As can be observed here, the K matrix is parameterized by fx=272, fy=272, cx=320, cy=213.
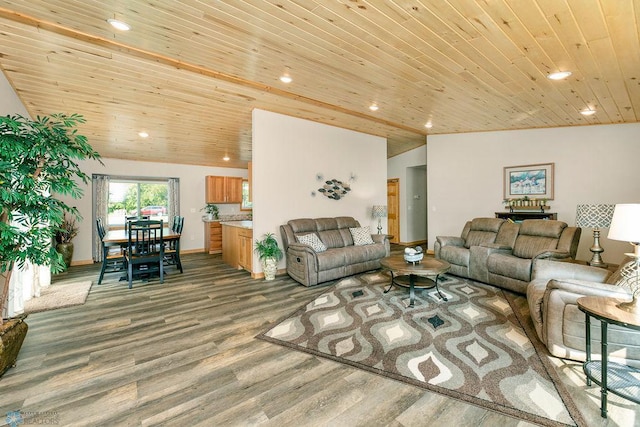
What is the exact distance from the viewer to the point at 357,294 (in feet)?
12.4

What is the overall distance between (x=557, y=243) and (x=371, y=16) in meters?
3.98

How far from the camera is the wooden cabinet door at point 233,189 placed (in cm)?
803

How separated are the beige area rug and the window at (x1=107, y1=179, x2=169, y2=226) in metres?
2.86

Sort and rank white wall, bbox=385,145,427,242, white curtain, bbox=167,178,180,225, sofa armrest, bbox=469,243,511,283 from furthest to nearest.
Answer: white wall, bbox=385,145,427,242, white curtain, bbox=167,178,180,225, sofa armrest, bbox=469,243,511,283

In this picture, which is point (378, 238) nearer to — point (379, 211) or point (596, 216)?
point (379, 211)

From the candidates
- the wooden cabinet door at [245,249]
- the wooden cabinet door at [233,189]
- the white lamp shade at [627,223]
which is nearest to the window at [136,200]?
the wooden cabinet door at [233,189]

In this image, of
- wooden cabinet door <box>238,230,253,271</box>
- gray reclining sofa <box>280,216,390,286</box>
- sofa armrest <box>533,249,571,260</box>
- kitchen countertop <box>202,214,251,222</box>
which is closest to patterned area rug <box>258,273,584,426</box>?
gray reclining sofa <box>280,216,390,286</box>

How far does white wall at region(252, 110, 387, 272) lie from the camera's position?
4664mm

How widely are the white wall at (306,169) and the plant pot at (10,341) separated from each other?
2801 millimetres

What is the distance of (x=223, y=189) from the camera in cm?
794

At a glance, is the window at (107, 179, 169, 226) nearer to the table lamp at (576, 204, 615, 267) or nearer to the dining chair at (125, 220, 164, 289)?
the dining chair at (125, 220, 164, 289)

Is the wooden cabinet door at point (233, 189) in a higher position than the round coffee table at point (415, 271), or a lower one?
higher

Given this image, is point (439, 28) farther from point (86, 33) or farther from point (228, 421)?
point (228, 421)

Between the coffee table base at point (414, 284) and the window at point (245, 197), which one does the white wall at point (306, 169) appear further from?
the window at point (245, 197)
